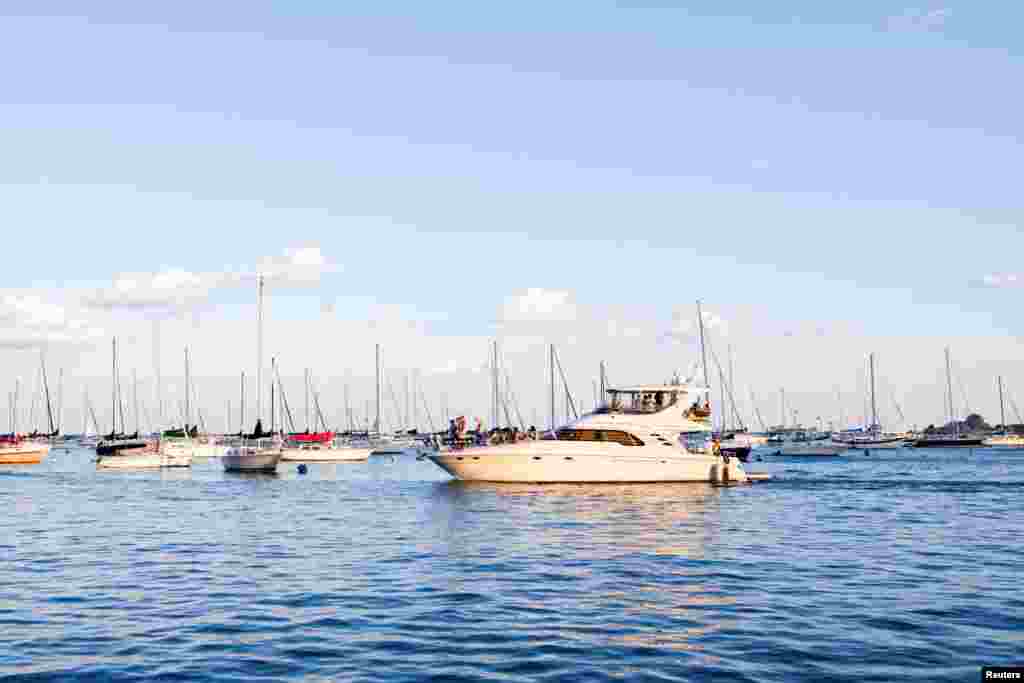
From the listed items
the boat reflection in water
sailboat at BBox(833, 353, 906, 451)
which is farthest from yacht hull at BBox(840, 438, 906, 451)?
the boat reflection in water

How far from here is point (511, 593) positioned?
18891mm

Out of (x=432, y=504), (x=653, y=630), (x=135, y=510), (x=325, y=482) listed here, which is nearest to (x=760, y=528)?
(x=432, y=504)

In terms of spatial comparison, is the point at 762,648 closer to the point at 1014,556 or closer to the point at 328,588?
the point at 328,588

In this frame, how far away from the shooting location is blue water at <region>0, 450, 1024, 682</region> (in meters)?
13.4

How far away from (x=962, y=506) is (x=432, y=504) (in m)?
22.7

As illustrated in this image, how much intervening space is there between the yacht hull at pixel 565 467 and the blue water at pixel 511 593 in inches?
424

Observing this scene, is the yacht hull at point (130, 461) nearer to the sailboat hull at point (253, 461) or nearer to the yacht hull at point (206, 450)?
the sailboat hull at point (253, 461)

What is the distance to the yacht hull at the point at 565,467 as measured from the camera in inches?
1987

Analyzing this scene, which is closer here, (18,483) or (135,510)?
(135,510)

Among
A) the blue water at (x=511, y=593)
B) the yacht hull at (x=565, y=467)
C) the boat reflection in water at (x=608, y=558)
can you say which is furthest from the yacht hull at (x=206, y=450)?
the blue water at (x=511, y=593)

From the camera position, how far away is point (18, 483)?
2376 inches

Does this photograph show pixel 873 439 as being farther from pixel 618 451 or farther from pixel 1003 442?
pixel 618 451

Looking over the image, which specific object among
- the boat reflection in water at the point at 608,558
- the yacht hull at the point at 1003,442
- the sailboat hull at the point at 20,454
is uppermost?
the sailboat hull at the point at 20,454

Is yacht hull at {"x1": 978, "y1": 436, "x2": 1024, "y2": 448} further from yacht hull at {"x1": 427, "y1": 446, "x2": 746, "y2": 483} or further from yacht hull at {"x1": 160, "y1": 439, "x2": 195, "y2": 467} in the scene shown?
yacht hull at {"x1": 160, "y1": 439, "x2": 195, "y2": 467}
